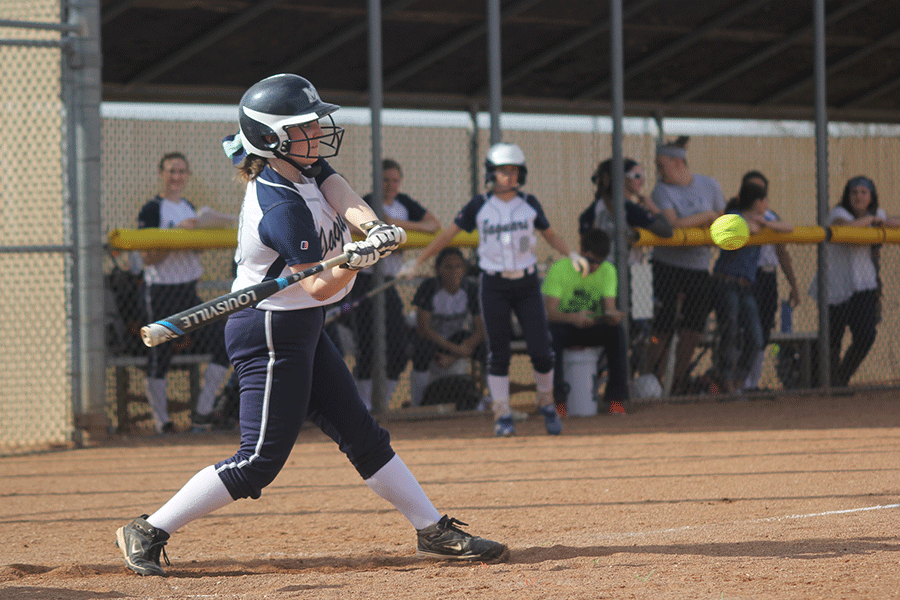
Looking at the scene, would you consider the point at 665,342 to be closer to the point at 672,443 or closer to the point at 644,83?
the point at 672,443

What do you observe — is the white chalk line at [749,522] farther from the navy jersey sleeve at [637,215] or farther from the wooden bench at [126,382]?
the wooden bench at [126,382]

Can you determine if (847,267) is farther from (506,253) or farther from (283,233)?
(283,233)

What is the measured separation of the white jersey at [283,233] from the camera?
3688mm

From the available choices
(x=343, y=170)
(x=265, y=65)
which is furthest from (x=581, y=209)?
(x=265, y=65)

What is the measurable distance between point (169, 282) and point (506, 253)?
2.52 meters

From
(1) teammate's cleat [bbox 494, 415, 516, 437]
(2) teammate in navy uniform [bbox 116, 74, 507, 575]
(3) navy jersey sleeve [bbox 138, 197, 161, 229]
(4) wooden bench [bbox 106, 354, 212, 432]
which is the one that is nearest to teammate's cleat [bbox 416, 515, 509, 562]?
(2) teammate in navy uniform [bbox 116, 74, 507, 575]

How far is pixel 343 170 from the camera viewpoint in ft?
33.0

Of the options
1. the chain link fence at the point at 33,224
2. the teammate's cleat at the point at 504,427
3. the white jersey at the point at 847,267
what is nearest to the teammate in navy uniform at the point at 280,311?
the teammate's cleat at the point at 504,427

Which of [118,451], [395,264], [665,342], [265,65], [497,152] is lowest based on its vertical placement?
[118,451]

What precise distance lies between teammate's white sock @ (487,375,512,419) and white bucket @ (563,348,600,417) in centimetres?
122

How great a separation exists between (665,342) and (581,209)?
244 centimetres

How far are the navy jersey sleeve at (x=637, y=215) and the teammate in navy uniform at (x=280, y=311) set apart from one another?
17.0 feet

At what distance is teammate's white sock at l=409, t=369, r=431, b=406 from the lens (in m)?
9.20

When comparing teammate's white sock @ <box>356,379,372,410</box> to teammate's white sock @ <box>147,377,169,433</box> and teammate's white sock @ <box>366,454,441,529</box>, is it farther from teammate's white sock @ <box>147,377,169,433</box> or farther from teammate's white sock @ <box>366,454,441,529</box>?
teammate's white sock @ <box>366,454,441,529</box>
